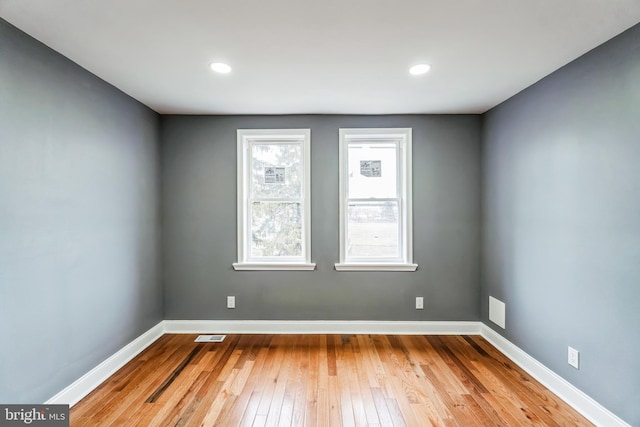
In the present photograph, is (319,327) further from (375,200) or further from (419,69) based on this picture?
(419,69)

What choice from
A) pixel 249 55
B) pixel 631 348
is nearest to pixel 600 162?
pixel 631 348

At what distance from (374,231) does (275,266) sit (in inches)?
47.6

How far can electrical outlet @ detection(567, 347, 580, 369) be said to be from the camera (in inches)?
83.6

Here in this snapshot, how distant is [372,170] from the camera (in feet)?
11.4

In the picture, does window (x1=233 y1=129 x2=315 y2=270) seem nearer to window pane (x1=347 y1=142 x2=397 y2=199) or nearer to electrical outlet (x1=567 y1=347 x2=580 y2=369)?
window pane (x1=347 y1=142 x2=397 y2=199)

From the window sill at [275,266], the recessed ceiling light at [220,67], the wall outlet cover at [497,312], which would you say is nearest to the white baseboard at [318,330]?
the wall outlet cover at [497,312]

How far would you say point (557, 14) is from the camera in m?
1.63

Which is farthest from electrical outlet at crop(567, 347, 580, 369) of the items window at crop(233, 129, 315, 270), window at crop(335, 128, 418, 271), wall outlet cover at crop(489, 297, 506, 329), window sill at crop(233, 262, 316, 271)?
window at crop(233, 129, 315, 270)

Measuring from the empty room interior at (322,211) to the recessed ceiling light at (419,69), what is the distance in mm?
24

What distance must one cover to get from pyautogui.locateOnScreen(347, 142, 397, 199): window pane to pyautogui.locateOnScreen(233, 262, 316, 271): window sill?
963 mm

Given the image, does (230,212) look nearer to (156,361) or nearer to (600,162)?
(156,361)

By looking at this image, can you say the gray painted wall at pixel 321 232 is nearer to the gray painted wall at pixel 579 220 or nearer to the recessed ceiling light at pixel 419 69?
the gray painted wall at pixel 579 220

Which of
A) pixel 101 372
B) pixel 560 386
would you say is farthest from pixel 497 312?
pixel 101 372

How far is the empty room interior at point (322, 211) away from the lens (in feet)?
5.79
